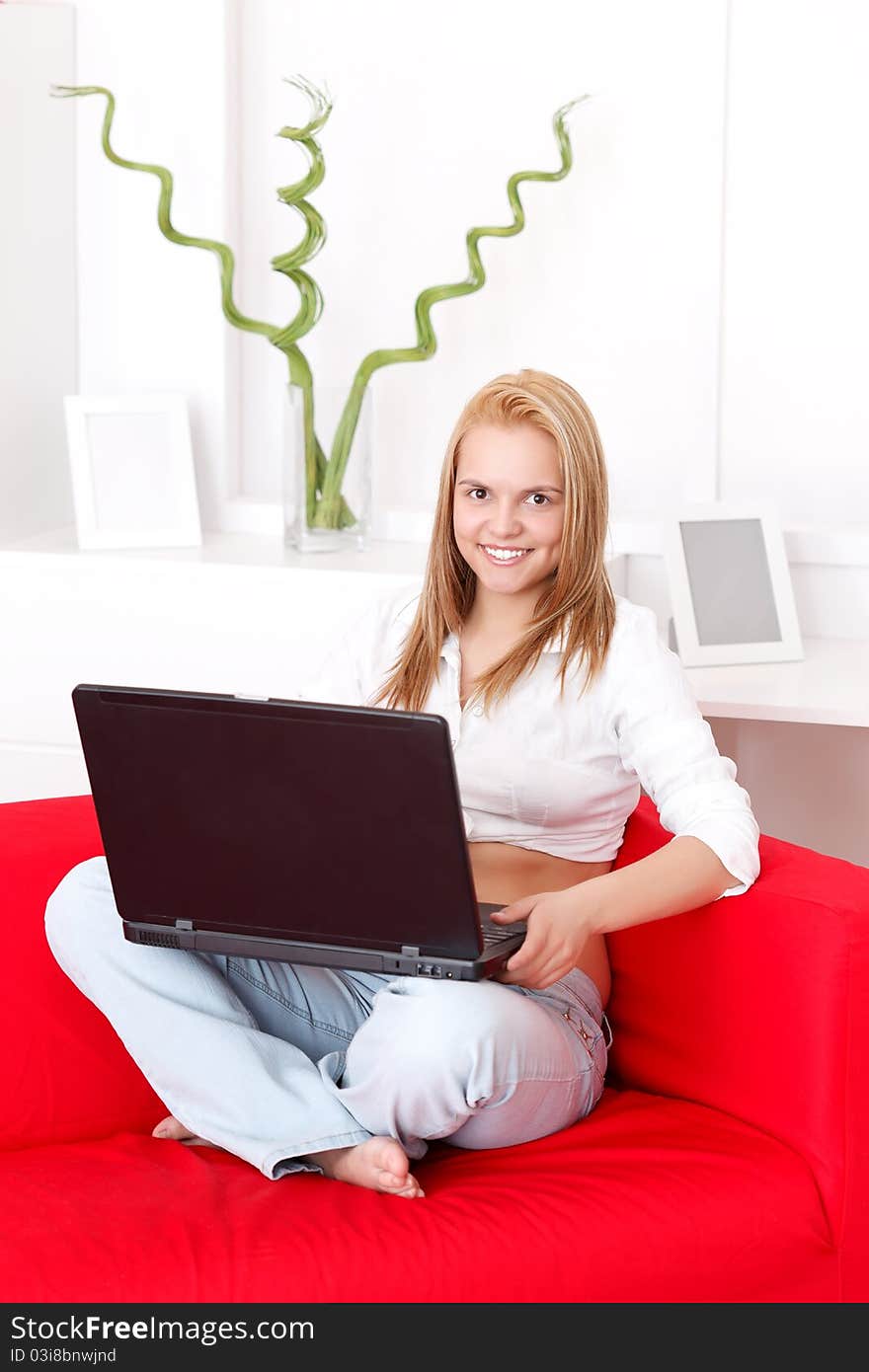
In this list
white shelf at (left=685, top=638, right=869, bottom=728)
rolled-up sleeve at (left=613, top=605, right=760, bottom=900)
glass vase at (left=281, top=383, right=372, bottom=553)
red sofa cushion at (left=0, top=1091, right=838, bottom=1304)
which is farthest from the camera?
glass vase at (left=281, top=383, right=372, bottom=553)

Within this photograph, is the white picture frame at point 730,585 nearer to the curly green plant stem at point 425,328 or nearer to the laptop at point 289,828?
the curly green plant stem at point 425,328

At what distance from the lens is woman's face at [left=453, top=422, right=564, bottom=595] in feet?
5.83

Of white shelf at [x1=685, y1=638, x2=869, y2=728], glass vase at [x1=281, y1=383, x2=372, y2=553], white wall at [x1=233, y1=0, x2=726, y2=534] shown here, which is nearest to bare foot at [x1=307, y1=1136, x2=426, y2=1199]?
white shelf at [x1=685, y1=638, x2=869, y2=728]

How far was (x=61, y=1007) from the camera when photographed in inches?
69.7

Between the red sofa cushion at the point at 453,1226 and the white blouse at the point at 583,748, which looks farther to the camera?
the white blouse at the point at 583,748

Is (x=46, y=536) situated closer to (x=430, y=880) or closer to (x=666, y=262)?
(x=666, y=262)

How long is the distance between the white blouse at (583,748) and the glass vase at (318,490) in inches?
35.8

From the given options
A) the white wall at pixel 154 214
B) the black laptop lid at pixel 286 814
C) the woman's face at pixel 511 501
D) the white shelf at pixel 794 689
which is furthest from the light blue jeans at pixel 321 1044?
the white wall at pixel 154 214

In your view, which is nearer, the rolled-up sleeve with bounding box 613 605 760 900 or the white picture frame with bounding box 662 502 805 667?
the rolled-up sleeve with bounding box 613 605 760 900

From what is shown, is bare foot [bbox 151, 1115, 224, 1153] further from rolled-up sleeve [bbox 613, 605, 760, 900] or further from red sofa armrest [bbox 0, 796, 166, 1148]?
rolled-up sleeve [bbox 613, 605, 760, 900]

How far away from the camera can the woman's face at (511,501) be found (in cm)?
178

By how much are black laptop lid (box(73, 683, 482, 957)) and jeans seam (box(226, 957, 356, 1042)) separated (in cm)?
19

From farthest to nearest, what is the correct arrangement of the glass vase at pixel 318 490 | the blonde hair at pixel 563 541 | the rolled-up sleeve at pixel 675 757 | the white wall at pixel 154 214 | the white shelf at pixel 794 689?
1. the white wall at pixel 154 214
2. the glass vase at pixel 318 490
3. the white shelf at pixel 794 689
4. the blonde hair at pixel 563 541
5. the rolled-up sleeve at pixel 675 757

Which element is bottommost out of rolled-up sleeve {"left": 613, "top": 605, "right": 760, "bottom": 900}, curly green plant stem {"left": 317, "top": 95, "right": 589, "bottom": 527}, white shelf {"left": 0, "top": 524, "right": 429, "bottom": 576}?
rolled-up sleeve {"left": 613, "top": 605, "right": 760, "bottom": 900}
